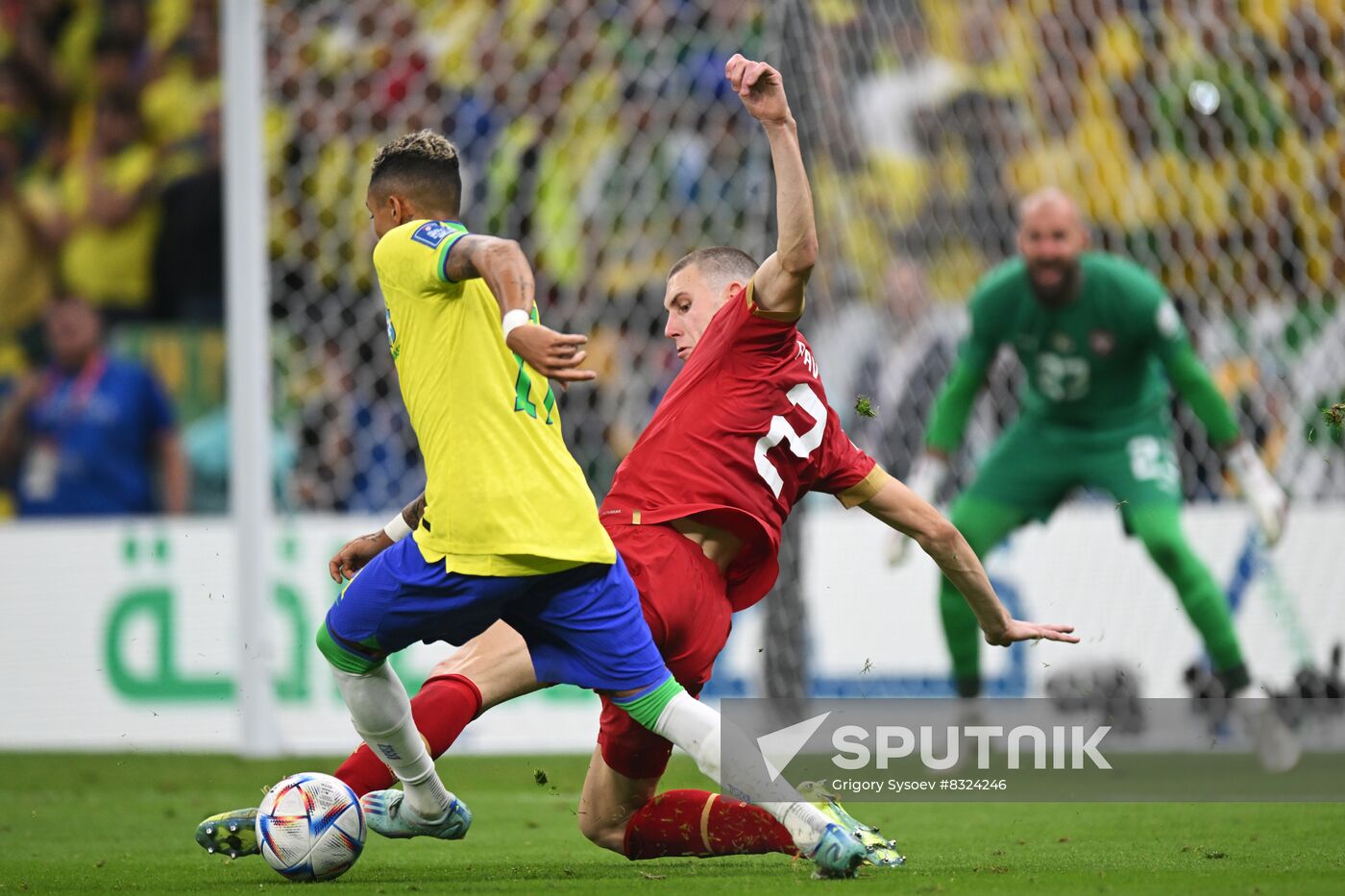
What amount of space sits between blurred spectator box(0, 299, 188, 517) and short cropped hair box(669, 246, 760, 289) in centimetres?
623

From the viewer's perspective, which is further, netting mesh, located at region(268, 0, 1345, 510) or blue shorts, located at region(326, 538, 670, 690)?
netting mesh, located at region(268, 0, 1345, 510)

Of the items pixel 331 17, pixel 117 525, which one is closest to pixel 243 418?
pixel 117 525

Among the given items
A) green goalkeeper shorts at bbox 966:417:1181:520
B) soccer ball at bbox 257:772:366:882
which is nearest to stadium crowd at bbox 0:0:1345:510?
green goalkeeper shorts at bbox 966:417:1181:520

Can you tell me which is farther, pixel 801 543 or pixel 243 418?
pixel 801 543

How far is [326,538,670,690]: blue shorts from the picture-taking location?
437cm

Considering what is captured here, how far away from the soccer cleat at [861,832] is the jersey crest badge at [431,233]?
1.66m

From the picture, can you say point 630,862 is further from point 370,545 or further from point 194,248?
point 194,248

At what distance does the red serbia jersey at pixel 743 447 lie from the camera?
5.00 metres

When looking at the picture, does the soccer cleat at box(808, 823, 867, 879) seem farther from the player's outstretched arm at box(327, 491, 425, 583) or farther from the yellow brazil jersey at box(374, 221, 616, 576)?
the player's outstretched arm at box(327, 491, 425, 583)

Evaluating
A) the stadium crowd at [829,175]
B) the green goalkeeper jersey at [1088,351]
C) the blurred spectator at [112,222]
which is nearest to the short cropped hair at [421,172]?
the green goalkeeper jersey at [1088,351]

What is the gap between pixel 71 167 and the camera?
39.8 ft

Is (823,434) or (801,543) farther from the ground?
(823,434)

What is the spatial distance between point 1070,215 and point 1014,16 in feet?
10.1

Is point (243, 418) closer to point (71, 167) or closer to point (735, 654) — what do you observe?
point (735, 654)
